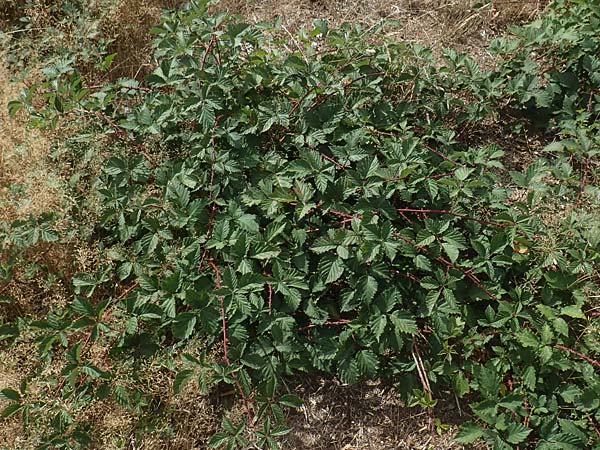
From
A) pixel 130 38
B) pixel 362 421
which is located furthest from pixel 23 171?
pixel 362 421

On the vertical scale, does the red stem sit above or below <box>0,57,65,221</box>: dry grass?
below

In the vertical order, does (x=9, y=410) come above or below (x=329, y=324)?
above

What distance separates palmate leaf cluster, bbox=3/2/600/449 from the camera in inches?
89.8

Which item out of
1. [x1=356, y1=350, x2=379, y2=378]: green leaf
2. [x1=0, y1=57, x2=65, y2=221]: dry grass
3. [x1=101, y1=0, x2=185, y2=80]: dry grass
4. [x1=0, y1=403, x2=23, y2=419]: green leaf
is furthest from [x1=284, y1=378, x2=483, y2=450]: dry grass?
[x1=101, y1=0, x2=185, y2=80]: dry grass

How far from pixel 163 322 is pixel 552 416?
59.0 inches

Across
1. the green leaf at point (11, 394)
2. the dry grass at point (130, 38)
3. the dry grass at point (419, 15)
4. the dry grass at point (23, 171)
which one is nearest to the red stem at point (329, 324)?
the green leaf at point (11, 394)

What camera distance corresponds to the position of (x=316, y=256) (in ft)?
8.26

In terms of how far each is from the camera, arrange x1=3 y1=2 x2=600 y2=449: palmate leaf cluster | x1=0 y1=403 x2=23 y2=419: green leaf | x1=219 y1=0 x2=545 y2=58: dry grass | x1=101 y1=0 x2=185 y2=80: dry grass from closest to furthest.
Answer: x1=0 y1=403 x2=23 y2=419: green leaf < x1=3 y1=2 x2=600 y2=449: palmate leaf cluster < x1=101 y1=0 x2=185 y2=80: dry grass < x1=219 y1=0 x2=545 y2=58: dry grass

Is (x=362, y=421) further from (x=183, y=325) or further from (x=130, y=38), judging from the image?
(x=130, y=38)

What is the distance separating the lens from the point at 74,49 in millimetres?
3139

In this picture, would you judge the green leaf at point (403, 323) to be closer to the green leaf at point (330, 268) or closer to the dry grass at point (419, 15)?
the green leaf at point (330, 268)

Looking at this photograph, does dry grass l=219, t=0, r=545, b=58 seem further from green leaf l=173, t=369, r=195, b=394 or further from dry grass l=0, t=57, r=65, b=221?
green leaf l=173, t=369, r=195, b=394

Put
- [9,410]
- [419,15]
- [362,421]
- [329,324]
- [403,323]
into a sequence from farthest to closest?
[419,15] → [362,421] → [329,324] → [403,323] → [9,410]

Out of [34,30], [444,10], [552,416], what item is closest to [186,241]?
[552,416]
